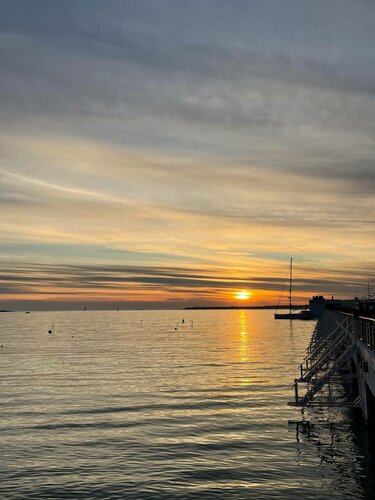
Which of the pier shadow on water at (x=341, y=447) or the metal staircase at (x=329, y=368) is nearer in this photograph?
the pier shadow on water at (x=341, y=447)

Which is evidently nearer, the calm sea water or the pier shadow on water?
the calm sea water

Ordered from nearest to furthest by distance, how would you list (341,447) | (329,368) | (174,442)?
(341,447) < (174,442) < (329,368)

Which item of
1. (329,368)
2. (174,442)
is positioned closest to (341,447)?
(174,442)

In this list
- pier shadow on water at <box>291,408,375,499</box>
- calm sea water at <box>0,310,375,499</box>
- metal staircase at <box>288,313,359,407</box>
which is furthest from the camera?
metal staircase at <box>288,313,359,407</box>

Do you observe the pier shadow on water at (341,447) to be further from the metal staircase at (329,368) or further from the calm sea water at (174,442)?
the metal staircase at (329,368)

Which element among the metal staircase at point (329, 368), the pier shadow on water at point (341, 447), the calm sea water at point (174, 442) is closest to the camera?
the calm sea water at point (174, 442)

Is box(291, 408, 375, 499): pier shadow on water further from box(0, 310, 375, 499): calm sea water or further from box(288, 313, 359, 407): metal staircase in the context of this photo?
box(288, 313, 359, 407): metal staircase

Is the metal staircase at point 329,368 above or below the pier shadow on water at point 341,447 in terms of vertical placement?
above

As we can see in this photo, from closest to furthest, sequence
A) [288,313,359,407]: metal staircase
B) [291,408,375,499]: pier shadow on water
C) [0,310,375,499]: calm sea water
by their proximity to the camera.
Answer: [0,310,375,499]: calm sea water
[291,408,375,499]: pier shadow on water
[288,313,359,407]: metal staircase

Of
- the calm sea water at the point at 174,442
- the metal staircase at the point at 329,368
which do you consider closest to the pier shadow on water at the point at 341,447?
the calm sea water at the point at 174,442

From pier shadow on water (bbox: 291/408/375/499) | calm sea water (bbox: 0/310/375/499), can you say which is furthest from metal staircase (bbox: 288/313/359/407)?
calm sea water (bbox: 0/310/375/499)

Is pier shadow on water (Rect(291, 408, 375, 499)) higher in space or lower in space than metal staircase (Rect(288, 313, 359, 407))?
lower

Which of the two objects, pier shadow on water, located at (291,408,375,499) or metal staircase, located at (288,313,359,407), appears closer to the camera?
pier shadow on water, located at (291,408,375,499)

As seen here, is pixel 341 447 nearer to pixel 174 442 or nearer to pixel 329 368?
pixel 174 442
